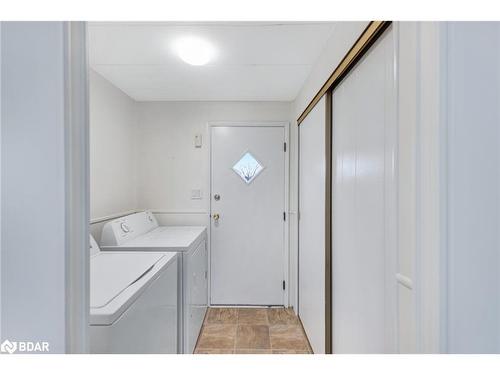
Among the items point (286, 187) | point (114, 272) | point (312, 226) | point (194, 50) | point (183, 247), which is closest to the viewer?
point (114, 272)

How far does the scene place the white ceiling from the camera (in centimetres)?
164

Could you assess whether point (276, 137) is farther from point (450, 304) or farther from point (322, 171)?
point (450, 304)

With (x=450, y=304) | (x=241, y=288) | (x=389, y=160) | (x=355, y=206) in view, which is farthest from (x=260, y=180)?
(x=450, y=304)

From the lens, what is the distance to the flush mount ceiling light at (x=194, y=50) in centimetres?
178

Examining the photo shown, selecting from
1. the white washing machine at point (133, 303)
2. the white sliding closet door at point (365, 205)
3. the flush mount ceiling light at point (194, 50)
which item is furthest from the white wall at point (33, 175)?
the flush mount ceiling light at point (194, 50)

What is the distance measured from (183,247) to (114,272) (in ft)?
1.95

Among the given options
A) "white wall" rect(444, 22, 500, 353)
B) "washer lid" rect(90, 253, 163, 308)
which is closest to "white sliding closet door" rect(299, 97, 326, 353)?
"washer lid" rect(90, 253, 163, 308)

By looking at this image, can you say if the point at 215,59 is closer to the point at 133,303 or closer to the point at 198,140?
the point at 198,140

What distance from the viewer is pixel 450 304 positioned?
58 centimetres

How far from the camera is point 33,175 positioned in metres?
0.52

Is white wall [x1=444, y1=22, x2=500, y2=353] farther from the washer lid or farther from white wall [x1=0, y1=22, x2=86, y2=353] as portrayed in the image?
the washer lid

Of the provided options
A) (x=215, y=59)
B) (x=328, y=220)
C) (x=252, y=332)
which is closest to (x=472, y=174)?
(x=328, y=220)

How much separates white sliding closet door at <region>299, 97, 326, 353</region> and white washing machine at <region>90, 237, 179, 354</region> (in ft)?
3.15

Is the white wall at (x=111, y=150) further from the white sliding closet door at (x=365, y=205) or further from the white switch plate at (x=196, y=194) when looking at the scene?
the white sliding closet door at (x=365, y=205)
